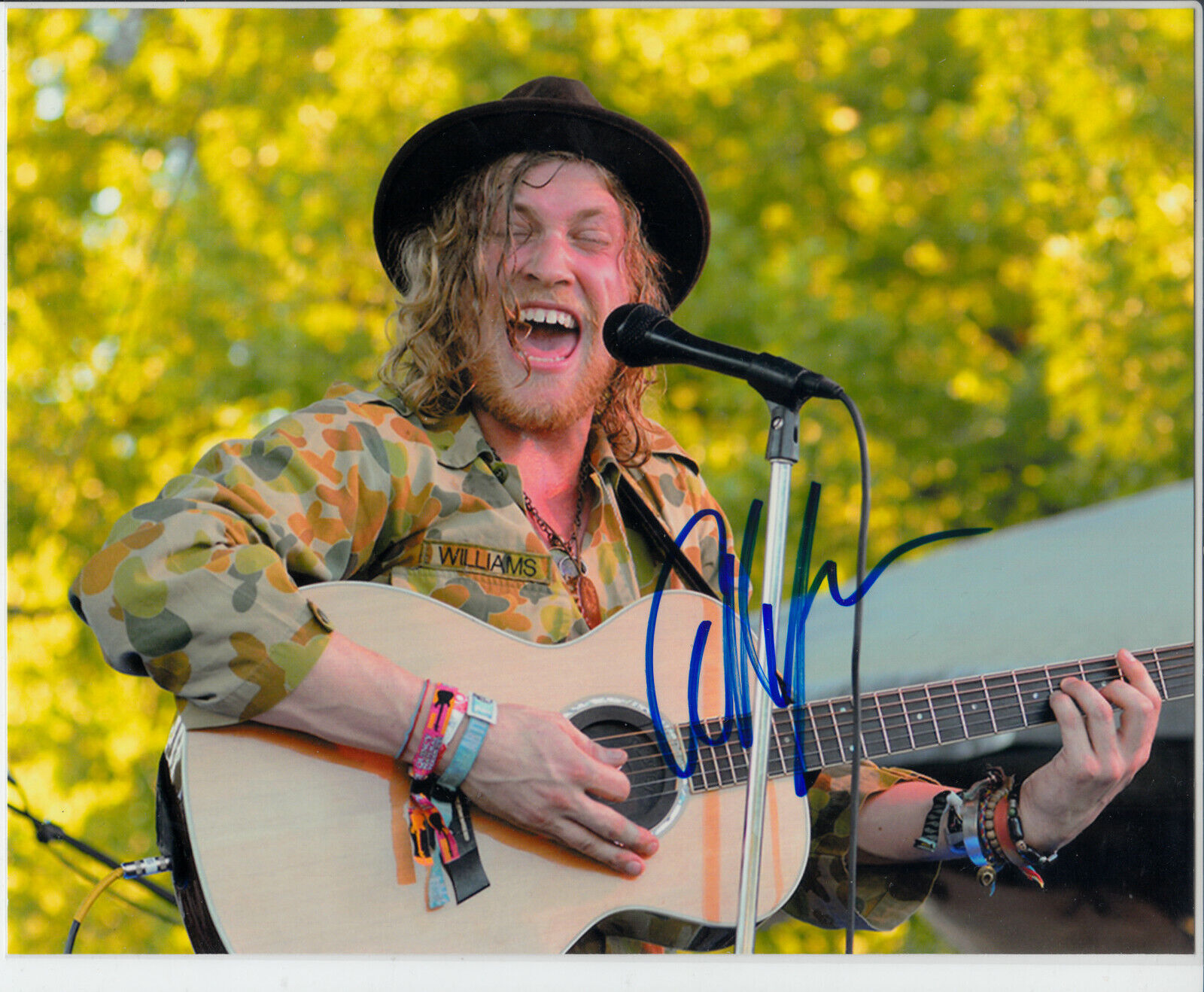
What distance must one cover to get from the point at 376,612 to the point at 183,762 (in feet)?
1.21

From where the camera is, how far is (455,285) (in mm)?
2365

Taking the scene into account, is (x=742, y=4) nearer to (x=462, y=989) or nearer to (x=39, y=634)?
(x=462, y=989)

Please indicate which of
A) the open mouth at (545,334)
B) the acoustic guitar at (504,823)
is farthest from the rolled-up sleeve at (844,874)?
the open mouth at (545,334)

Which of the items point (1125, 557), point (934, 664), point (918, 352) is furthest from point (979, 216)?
point (934, 664)

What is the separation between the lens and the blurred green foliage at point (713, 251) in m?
4.01

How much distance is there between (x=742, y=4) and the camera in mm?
2654

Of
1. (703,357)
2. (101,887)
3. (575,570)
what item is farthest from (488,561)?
(101,887)

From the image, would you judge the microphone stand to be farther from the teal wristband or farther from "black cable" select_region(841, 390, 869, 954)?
the teal wristband


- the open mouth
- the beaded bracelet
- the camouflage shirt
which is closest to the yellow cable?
the camouflage shirt

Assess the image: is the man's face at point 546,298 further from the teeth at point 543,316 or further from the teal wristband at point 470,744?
the teal wristband at point 470,744
